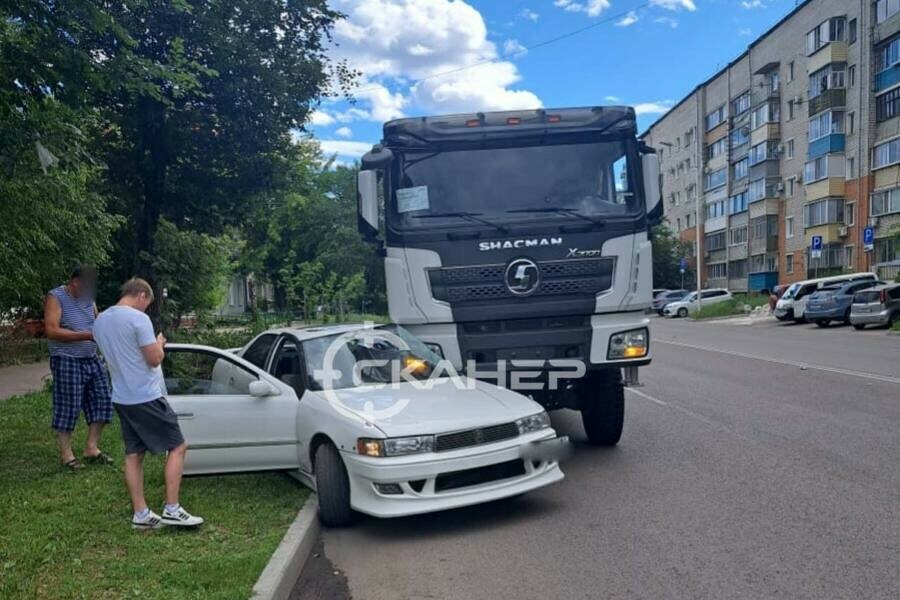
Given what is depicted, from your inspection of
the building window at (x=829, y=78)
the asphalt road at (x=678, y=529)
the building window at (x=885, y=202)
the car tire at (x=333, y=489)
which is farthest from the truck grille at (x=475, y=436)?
the building window at (x=829, y=78)

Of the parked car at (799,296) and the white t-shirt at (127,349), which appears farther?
the parked car at (799,296)

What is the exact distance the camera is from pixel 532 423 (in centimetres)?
565

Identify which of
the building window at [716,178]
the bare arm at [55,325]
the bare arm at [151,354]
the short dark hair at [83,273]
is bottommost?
the bare arm at [151,354]

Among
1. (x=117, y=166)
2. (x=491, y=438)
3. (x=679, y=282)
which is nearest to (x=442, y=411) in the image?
(x=491, y=438)

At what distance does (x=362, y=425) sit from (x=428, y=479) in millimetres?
583

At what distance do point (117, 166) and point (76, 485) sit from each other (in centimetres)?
919

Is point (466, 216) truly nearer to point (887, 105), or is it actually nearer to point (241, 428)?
point (241, 428)

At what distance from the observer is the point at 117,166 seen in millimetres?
14031

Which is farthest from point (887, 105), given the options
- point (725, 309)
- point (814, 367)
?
point (814, 367)

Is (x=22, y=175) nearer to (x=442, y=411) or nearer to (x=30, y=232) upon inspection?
(x=30, y=232)

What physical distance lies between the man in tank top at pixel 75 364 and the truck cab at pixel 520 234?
101 inches

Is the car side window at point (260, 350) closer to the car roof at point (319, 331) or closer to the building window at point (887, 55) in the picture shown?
the car roof at point (319, 331)

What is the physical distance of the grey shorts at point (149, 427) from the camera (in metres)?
5.12

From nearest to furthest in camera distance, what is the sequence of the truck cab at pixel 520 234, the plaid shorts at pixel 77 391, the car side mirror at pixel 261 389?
the car side mirror at pixel 261 389 < the truck cab at pixel 520 234 < the plaid shorts at pixel 77 391
